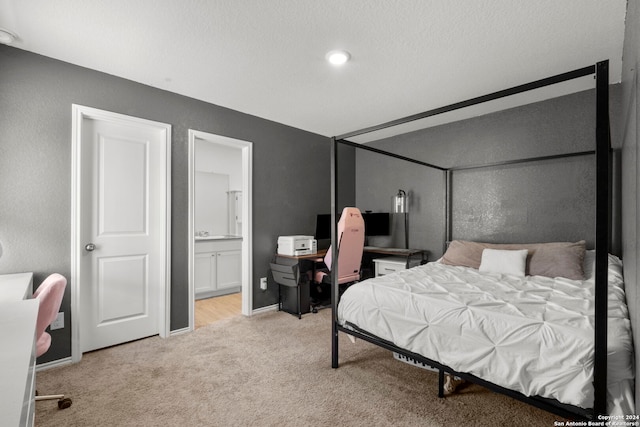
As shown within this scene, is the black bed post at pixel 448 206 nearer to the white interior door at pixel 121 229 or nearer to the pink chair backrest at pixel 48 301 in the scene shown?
the white interior door at pixel 121 229

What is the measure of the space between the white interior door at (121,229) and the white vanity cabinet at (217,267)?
131cm

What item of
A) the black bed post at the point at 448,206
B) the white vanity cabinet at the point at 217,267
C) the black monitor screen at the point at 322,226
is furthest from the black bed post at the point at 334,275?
the white vanity cabinet at the point at 217,267

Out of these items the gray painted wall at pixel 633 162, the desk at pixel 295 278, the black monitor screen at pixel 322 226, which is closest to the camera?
the gray painted wall at pixel 633 162

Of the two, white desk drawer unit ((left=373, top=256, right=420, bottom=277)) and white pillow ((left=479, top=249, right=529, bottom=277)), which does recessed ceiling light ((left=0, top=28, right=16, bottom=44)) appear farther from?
white pillow ((left=479, top=249, right=529, bottom=277))

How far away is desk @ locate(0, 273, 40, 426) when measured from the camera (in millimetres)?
647

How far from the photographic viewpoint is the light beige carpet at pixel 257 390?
1.83 metres

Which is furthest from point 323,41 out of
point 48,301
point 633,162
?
point 48,301

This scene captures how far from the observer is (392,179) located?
482 centimetres

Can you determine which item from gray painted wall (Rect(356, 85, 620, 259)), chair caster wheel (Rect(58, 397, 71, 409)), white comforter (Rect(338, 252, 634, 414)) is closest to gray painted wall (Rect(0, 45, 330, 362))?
chair caster wheel (Rect(58, 397, 71, 409))

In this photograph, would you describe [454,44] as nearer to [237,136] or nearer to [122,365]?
[237,136]

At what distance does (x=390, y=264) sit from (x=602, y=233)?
9.78 feet

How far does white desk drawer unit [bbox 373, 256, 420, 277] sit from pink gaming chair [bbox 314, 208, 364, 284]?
64 centimetres

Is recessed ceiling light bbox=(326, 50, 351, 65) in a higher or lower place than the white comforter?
higher

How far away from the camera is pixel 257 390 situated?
2.14 m
